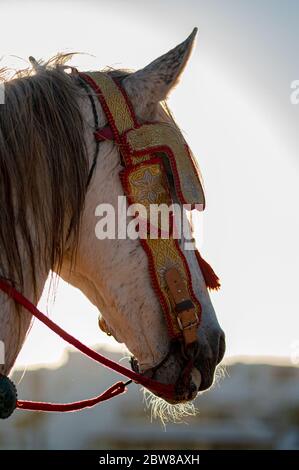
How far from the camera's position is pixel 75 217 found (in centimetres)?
324

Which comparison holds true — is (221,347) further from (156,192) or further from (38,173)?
(38,173)

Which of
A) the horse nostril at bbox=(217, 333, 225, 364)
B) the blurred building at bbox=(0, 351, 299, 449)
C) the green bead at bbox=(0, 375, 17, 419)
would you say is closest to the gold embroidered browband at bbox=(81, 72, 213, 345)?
the horse nostril at bbox=(217, 333, 225, 364)

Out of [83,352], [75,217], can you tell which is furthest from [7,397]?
[75,217]

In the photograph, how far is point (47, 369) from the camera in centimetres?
2939

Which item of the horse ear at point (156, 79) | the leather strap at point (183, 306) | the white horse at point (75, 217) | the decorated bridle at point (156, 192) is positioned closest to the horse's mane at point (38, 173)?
the white horse at point (75, 217)

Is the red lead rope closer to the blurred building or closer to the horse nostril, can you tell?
the horse nostril

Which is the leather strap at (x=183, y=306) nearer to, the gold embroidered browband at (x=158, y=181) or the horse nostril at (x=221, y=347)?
the gold embroidered browband at (x=158, y=181)

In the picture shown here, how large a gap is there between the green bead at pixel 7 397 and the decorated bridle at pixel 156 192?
0.88 ft

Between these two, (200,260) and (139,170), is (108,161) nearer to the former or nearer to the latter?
(139,170)

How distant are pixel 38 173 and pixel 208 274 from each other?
0.85 m

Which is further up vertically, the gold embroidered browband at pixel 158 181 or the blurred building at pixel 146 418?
the blurred building at pixel 146 418

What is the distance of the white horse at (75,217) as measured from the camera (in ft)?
10.2

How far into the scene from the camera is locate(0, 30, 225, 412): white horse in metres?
3.10
